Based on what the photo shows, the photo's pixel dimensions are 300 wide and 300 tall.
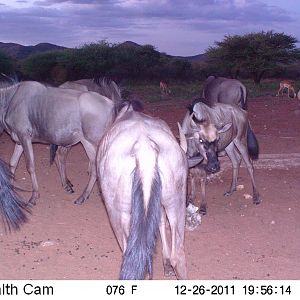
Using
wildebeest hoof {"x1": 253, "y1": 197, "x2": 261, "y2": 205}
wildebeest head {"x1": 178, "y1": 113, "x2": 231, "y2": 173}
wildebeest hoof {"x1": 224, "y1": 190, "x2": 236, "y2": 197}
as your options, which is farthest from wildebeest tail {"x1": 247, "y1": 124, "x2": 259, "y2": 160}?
wildebeest head {"x1": 178, "y1": 113, "x2": 231, "y2": 173}

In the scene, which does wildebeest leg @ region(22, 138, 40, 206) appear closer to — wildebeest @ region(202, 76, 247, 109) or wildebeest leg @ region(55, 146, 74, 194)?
wildebeest leg @ region(55, 146, 74, 194)

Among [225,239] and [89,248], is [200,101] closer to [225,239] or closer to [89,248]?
[225,239]

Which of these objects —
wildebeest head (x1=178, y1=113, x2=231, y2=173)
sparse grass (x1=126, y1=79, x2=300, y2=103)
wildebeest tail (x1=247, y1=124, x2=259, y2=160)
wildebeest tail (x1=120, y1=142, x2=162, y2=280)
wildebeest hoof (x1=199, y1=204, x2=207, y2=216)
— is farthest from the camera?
sparse grass (x1=126, y1=79, x2=300, y2=103)

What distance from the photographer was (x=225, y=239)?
6.17 meters

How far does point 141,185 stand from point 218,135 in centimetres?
358

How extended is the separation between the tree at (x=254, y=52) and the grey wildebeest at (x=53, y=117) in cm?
3105

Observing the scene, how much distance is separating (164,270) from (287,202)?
297 centimetres

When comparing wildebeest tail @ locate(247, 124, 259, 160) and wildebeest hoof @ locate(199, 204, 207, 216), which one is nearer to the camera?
wildebeest hoof @ locate(199, 204, 207, 216)

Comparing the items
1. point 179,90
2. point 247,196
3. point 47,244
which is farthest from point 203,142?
point 179,90

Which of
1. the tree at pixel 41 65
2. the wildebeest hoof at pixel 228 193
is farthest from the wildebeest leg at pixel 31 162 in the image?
the tree at pixel 41 65

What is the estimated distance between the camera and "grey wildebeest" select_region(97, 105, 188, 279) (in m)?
3.88

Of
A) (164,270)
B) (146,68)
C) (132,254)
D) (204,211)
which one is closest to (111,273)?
(164,270)

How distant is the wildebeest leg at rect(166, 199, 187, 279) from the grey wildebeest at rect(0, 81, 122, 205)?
3417 mm

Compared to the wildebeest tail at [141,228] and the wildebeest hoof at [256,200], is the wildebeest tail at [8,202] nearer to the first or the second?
the wildebeest tail at [141,228]
